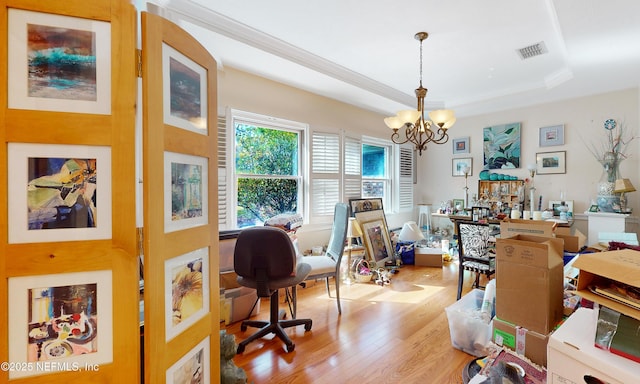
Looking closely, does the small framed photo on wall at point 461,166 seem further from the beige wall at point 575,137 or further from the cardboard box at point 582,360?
the cardboard box at point 582,360

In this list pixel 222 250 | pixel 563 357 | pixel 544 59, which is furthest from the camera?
pixel 544 59

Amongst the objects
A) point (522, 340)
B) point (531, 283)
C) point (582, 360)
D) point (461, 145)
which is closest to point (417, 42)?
point (531, 283)

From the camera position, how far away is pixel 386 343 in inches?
88.6

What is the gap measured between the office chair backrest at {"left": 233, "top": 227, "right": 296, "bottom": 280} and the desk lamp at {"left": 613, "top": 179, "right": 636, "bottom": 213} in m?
4.25

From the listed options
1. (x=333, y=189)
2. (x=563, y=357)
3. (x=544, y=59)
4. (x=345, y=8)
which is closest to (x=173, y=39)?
(x=345, y=8)

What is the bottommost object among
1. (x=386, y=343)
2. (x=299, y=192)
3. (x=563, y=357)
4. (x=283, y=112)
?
(x=386, y=343)

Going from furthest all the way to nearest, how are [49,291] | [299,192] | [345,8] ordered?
[299,192]
[345,8]
[49,291]

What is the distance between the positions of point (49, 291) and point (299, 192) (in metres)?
3.15

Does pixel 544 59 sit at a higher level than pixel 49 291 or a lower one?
higher

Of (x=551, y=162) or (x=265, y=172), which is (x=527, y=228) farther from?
(x=551, y=162)

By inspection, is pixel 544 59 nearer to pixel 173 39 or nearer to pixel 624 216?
pixel 624 216

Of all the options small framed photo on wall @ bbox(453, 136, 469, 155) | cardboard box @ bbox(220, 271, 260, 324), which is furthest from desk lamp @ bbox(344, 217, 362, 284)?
small framed photo on wall @ bbox(453, 136, 469, 155)

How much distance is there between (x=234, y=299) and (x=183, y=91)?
7.02 ft

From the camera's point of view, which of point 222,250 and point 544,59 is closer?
point 222,250
